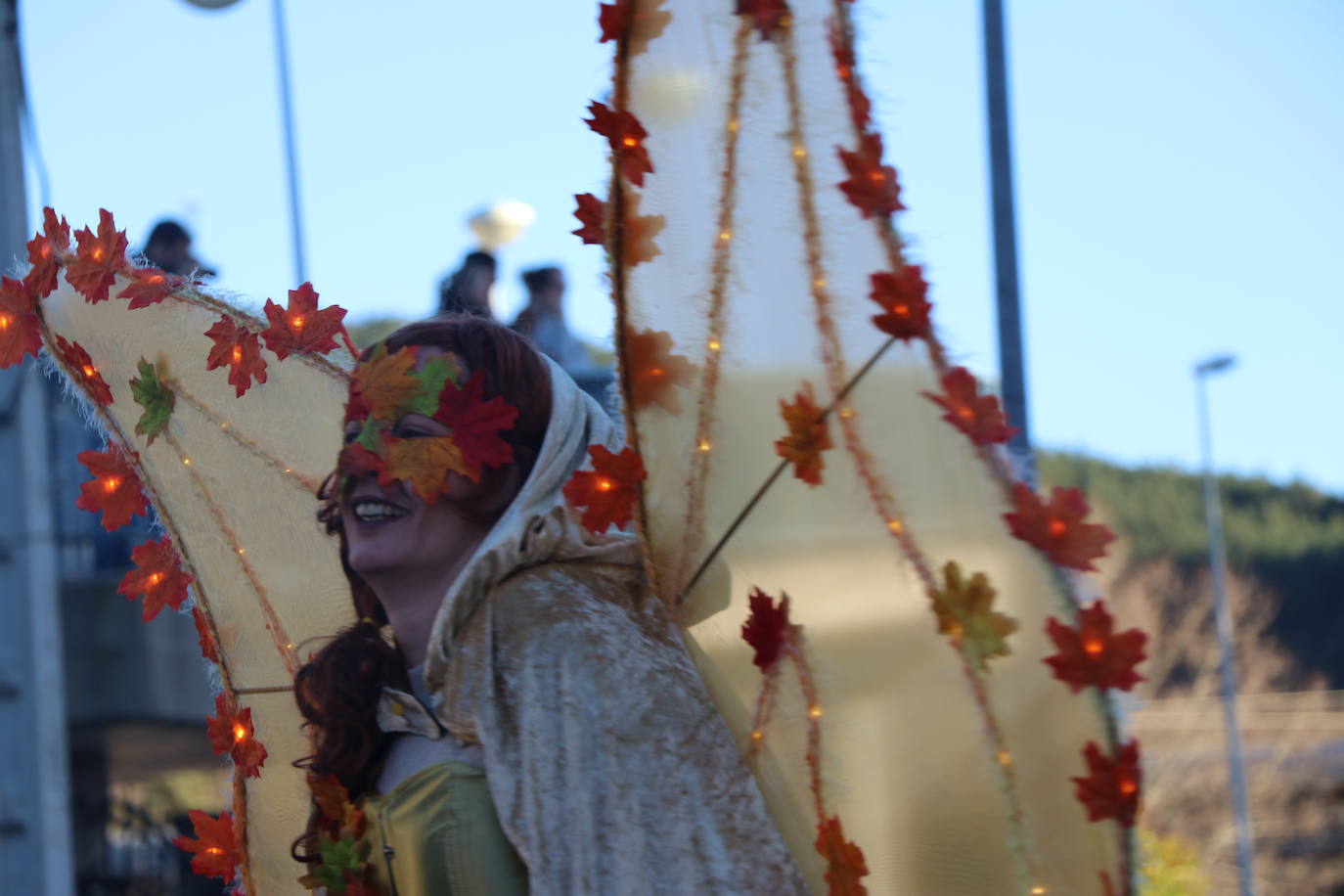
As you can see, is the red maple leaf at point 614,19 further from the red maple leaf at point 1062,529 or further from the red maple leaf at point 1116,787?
the red maple leaf at point 1116,787

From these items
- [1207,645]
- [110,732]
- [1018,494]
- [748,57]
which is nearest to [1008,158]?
[748,57]

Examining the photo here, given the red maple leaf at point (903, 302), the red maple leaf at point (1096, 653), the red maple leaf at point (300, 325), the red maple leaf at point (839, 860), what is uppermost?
the red maple leaf at point (300, 325)

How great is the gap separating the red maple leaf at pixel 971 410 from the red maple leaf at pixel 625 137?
594mm

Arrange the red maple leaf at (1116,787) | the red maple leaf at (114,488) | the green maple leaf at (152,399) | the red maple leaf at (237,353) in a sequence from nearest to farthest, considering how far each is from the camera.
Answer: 1. the red maple leaf at (1116,787)
2. the red maple leaf at (237,353)
3. the green maple leaf at (152,399)
4. the red maple leaf at (114,488)

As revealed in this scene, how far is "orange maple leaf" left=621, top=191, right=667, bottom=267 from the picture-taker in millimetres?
2512

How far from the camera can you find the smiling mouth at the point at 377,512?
2.61 meters

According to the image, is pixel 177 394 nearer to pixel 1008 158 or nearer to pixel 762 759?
pixel 762 759

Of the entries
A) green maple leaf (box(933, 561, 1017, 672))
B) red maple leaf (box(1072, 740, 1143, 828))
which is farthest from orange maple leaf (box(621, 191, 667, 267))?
red maple leaf (box(1072, 740, 1143, 828))

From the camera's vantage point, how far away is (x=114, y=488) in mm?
3293

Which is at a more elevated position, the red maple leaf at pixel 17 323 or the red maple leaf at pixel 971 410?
the red maple leaf at pixel 17 323

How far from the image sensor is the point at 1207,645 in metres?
29.4

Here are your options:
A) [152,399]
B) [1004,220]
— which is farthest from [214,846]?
[1004,220]

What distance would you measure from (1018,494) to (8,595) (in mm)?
4593

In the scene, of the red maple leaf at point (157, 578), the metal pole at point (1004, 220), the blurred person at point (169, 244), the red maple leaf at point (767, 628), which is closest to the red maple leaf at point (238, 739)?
the red maple leaf at point (157, 578)
